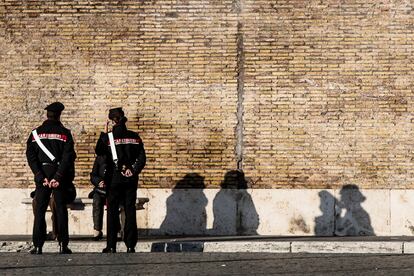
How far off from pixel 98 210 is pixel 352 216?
3.77 meters

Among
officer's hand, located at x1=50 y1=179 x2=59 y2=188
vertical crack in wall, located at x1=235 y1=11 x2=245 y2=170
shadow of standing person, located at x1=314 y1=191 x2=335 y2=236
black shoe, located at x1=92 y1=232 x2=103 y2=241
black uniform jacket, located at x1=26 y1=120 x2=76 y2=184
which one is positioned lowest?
black shoe, located at x1=92 y1=232 x2=103 y2=241

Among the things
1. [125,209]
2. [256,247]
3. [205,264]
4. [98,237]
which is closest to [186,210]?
[98,237]

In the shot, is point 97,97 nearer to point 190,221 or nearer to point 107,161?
point 190,221

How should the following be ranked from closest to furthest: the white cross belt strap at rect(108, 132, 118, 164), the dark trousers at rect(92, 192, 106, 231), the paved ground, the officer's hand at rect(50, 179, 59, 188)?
the paved ground, the officer's hand at rect(50, 179, 59, 188), the white cross belt strap at rect(108, 132, 118, 164), the dark trousers at rect(92, 192, 106, 231)

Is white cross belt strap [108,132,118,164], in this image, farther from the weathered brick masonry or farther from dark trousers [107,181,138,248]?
the weathered brick masonry

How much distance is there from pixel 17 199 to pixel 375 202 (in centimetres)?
528

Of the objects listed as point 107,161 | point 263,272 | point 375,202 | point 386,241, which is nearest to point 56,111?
point 107,161

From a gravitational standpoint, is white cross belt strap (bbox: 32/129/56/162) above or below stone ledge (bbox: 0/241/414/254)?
above

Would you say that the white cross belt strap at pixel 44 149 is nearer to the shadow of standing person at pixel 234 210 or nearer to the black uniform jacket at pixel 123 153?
the black uniform jacket at pixel 123 153

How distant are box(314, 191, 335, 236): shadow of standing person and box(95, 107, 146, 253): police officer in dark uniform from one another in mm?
4005

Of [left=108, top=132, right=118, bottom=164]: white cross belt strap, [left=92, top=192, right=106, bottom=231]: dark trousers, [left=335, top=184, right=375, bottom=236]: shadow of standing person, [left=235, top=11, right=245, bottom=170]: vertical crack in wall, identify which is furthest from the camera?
[left=235, top=11, right=245, bottom=170]: vertical crack in wall

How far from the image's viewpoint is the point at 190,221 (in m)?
15.6

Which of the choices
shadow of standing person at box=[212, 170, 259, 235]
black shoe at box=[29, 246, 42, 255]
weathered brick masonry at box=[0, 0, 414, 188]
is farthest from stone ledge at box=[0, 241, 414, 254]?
weathered brick masonry at box=[0, 0, 414, 188]

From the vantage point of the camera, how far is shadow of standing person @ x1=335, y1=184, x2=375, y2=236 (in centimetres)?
1538
